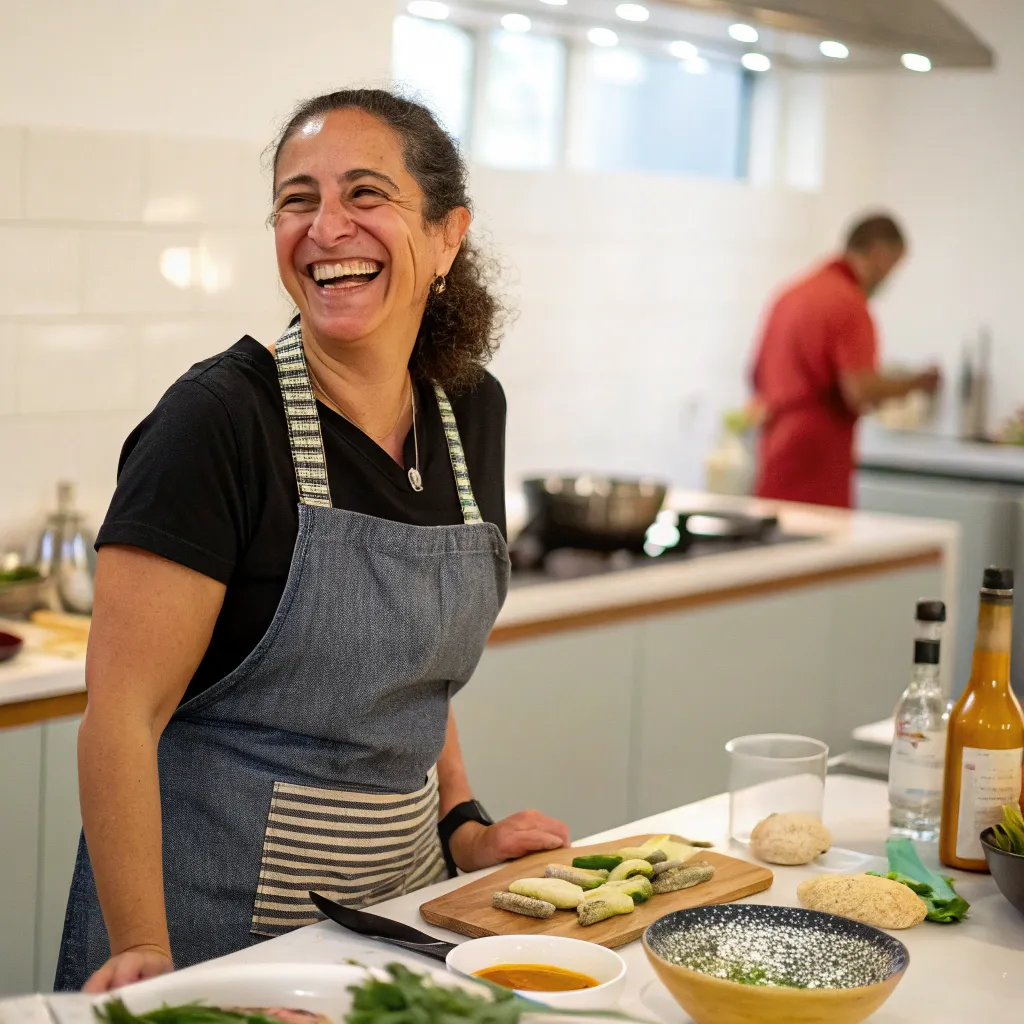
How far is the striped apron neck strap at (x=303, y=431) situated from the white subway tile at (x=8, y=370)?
1272 millimetres

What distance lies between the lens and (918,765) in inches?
64.8

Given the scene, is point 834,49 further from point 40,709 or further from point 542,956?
point 542,956

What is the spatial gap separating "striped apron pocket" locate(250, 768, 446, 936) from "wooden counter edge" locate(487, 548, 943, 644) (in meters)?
1.29

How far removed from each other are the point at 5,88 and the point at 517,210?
1.91 metres

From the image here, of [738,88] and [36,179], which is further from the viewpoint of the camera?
[738,88]

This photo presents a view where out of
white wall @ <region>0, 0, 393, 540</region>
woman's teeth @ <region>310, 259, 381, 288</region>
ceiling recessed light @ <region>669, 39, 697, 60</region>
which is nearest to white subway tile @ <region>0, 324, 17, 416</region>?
white wall @ <region>0, 0, 393, 540</region>

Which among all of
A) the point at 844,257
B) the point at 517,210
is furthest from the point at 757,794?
the point at 844,257

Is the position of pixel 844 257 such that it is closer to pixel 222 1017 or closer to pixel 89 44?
pixel 89 44

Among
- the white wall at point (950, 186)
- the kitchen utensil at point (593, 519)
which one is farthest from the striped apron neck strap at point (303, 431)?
the white wall at point (950, 186)

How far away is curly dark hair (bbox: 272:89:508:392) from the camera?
1.56 metres

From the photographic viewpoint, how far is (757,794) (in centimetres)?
160

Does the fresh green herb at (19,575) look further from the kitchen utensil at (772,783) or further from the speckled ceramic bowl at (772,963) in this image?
the speckled ceramic bowl at (772,963)

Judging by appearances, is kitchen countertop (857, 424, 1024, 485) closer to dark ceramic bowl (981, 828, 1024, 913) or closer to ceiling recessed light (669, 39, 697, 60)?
ceiling recessed light (669, 39, 697, 60)

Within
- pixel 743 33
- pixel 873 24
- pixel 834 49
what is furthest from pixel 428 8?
pixel 873 24
